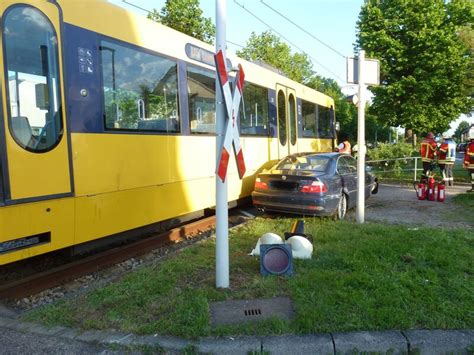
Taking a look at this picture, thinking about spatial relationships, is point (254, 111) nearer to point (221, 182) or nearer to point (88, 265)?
point (88, 265)

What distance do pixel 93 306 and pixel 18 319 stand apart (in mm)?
684

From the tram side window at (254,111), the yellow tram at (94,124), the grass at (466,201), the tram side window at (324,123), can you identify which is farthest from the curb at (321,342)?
the tram side window at (324,123)

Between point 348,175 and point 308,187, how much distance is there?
67.6 inches

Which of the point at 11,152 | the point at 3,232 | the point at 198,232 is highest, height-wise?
the point at 11,152

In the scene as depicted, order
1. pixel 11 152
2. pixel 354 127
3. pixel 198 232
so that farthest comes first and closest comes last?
pixel 354 127 < pixel 198 232 < pixel 11 152

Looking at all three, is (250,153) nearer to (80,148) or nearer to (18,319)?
(80,148)

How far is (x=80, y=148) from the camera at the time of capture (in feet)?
17.5

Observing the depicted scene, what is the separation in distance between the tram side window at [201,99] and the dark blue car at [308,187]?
1.69 metres

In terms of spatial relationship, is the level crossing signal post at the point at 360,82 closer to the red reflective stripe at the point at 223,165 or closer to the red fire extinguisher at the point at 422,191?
the red fire extinguisher at the point at 422,191

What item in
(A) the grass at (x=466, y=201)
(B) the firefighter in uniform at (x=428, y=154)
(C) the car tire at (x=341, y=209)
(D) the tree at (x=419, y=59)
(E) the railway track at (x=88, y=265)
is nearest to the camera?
(E) the railway track at (x=88, y=265)

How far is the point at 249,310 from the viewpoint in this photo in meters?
4.21

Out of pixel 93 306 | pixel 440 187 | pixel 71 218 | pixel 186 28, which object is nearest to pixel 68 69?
pixel 71 218

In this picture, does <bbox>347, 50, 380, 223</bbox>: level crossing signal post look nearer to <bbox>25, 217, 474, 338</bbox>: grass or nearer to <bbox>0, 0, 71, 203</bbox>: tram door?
<bbox>25, 217, 474, 338</bbox>: grass

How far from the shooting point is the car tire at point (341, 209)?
29.2 feet
